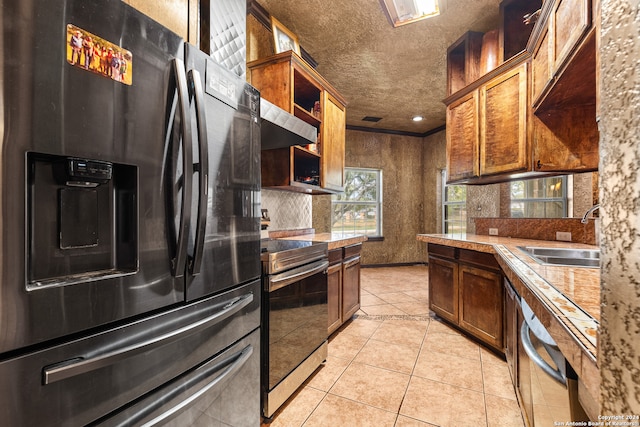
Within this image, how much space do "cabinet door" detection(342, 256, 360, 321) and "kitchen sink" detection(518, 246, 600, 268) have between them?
1481mm

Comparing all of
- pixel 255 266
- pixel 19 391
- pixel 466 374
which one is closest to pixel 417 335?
pixel 466 374

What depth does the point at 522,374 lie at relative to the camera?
1600 millimetres

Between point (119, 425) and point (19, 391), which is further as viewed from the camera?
point (119, 425)

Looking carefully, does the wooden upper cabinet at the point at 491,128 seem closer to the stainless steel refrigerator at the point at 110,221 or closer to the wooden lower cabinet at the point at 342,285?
the wooden lower cabinet at the point at 342,285

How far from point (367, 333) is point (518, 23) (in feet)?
10.6

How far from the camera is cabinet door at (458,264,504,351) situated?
2.37 metres

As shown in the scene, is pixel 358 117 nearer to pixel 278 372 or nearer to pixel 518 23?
pixel 518 23

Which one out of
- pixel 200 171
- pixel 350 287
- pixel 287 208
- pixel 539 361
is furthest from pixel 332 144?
pixel 539 361

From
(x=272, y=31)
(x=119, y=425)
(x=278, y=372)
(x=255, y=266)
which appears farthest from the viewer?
(x=272, y=31)

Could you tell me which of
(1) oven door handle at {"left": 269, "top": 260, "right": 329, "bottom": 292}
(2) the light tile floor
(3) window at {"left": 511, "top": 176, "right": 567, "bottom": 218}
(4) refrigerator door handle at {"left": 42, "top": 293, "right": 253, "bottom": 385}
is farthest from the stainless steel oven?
(3) window at {"left": 511, "top": 176, "right": 567, "bottom": 218}

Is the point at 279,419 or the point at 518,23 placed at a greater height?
the point at 518,23

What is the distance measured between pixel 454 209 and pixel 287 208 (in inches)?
156

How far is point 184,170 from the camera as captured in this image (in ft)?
3.13

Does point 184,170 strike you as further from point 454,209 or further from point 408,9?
point 454,209
